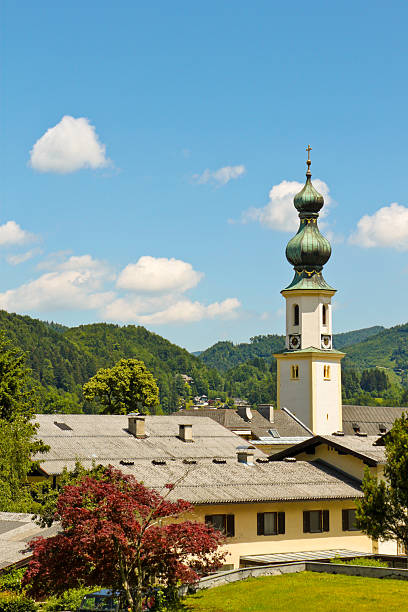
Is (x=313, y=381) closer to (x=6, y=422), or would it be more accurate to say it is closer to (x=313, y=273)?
(x=313, y=273)

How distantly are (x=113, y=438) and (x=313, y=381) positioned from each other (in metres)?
51.3

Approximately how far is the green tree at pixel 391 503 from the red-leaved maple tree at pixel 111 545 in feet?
40.0

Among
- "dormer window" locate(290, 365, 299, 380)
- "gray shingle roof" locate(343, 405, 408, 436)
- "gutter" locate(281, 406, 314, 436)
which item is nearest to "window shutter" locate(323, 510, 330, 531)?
"gutter" locate(281, 406, 314, 436)

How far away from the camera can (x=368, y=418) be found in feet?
401

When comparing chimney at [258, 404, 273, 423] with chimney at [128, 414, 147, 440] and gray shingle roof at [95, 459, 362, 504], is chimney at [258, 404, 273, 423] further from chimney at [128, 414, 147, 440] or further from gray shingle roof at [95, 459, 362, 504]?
gray shingle roof at [95, 459, 362, 504]

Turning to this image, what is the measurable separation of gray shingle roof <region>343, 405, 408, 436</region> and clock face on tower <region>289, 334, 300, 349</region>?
46.2 feet

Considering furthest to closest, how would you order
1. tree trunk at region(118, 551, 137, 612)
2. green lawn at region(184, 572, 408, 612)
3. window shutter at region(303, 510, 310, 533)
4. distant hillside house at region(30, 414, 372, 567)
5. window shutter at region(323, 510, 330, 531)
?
window shutter at region(323, 510, 330, 531) → window shutter at region(303, 510, 310, 533) → distant hillside house at region(30, 414, 372, 567) → green lawn at region(184, 572, 408, 612) → tree trunk at region(118, 551, 137, 612)

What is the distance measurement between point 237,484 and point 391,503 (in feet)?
33.9

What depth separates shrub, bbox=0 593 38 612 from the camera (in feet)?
103

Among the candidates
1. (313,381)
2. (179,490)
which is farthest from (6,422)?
(313,381)

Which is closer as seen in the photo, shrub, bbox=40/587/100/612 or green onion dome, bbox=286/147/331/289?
shrub, bbox=40/587/100/612

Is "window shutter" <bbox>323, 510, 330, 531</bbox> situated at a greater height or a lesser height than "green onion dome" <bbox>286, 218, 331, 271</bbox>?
lesser

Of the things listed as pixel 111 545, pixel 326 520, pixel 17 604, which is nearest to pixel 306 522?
pixel 326 520

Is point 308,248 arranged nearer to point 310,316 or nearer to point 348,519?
point 310,316
